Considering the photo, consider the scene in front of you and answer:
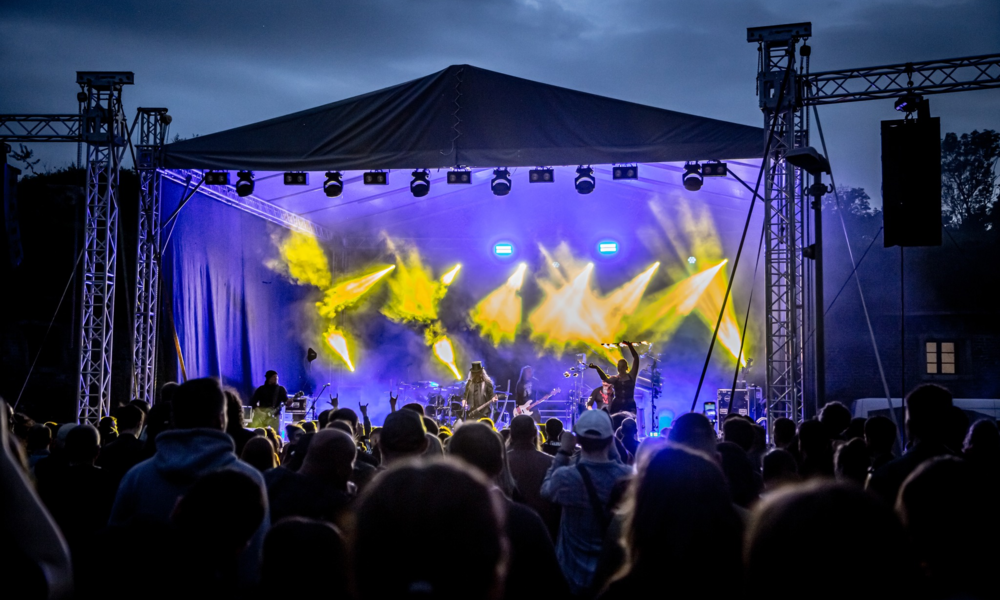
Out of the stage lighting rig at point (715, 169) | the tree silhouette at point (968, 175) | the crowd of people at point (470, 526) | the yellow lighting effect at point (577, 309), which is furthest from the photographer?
the tree silhouette at point (968, 175)

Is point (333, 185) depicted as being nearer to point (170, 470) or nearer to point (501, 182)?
point (501, 182)

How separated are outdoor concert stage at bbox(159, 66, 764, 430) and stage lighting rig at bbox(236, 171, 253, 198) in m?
0.65

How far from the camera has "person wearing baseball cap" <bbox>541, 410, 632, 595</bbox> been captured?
3770 millimetres

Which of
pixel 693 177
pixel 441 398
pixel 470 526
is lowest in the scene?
pixel 441 398

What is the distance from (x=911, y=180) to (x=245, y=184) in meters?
9.70

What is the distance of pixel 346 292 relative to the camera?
21.2m

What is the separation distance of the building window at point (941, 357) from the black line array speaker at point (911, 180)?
13.1 meters

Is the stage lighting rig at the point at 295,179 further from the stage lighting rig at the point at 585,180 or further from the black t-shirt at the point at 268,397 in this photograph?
the stage lighting rig at the point at 585,180

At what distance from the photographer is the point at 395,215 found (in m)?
20.2

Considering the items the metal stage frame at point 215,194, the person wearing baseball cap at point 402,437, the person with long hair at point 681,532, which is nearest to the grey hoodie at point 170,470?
the person wearing baseball cap at point 402,437

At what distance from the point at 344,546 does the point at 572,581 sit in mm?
1951

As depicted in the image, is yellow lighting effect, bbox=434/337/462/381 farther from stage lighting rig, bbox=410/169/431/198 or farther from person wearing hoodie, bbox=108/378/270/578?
person wearing hoodie, bbox=108/378/270/578

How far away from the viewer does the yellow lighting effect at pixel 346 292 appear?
821 inches

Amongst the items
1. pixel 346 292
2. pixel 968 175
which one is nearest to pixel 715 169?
pixel 346 292
